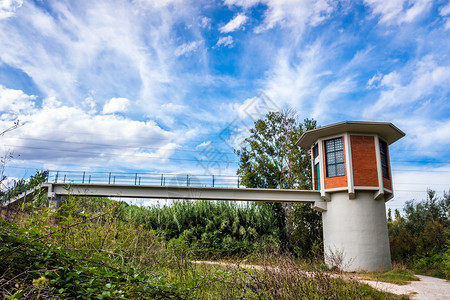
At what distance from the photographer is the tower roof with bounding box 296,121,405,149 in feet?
57.3

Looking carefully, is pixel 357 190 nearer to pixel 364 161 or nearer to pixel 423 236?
pixel 364 161

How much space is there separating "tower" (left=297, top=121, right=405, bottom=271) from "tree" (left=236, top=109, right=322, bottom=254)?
197 inches

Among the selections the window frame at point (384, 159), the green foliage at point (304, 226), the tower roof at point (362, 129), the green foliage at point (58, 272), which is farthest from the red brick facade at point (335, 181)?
the green foliage at point (58, 272)

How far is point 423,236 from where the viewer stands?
2169 centimetres

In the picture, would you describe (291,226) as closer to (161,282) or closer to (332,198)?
(332,198)

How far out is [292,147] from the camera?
26.6 metres

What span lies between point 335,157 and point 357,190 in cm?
206

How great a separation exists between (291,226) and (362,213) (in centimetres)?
739

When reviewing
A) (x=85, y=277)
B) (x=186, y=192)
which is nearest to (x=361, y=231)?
(x=186, y=192)

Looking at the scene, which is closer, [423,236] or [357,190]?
[357,190]

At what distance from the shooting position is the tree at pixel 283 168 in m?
23.7

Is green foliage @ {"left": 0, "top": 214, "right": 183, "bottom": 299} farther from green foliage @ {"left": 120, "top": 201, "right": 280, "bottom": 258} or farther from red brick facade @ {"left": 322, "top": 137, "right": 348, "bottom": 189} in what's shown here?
green foliage @ {"left": 120, "top": 201, "right": 280, "bottom": 258}

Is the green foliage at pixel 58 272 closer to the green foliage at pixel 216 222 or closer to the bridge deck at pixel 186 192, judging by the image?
the bridge deck at pixel 186 192

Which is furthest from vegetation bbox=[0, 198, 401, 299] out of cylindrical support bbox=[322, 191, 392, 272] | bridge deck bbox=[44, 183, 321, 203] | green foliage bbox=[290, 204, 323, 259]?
green foliage bbox=[290, 204, 323, 259]
